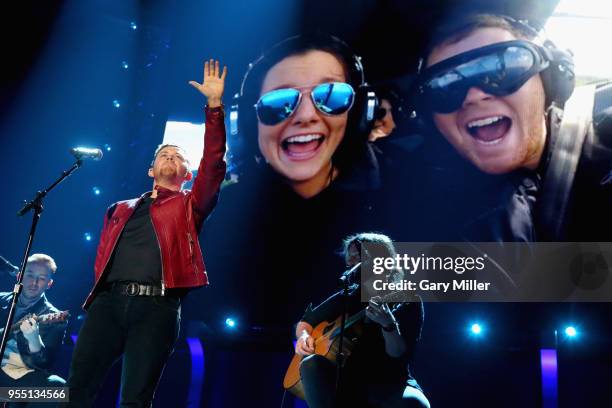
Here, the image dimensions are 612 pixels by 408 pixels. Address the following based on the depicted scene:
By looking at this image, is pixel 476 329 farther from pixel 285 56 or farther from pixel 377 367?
pixel 285 56

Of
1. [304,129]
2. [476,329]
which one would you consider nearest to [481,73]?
[304,129]

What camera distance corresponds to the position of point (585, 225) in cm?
414

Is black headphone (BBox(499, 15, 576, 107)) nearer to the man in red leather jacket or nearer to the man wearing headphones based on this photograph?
the man wearing headphones

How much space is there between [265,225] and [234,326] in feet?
2.89

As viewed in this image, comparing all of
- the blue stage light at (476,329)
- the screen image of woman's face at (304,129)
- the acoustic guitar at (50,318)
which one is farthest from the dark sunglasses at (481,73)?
the acoustic guitar at (50,318)

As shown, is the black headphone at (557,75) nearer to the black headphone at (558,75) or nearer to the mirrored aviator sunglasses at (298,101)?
the black headphone at (558,75)

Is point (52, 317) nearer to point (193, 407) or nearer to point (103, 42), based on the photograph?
point (193, 407)

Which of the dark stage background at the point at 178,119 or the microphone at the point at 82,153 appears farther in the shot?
the dark stage background at the point at 178,119

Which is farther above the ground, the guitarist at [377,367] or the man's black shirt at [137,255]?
the man's black shirt at [137,255]

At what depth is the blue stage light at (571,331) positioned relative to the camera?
4148mm

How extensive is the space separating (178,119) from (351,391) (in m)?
3.10

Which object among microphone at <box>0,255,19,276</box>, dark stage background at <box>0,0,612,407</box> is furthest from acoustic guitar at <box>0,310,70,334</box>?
dark stage background at <box>0,0,612,407</box>

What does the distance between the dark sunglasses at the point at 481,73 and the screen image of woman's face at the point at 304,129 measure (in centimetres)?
72

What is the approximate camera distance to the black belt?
2408 mm
